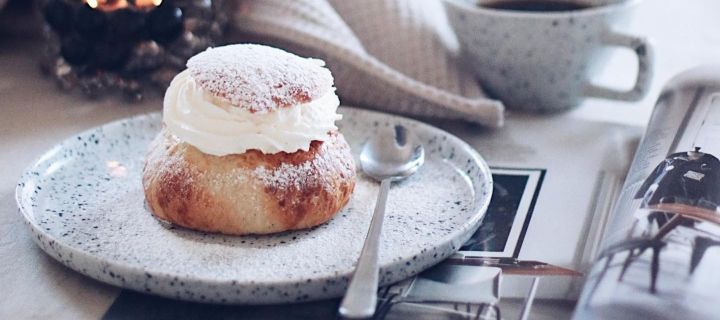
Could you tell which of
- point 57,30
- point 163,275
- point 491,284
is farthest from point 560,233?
point 57,30

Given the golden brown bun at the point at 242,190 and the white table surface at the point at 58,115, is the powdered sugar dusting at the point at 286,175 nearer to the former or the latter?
the golden brown bun at the point at 242,190

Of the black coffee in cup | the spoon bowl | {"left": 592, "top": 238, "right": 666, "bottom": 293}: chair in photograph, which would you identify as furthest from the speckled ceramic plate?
the black coffee in cup

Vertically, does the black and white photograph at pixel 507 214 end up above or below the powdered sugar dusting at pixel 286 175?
below

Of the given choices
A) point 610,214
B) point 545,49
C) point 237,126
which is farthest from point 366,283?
point 545,49

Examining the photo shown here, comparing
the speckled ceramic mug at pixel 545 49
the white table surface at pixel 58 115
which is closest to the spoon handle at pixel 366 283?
the white table surface at pixel 58 115

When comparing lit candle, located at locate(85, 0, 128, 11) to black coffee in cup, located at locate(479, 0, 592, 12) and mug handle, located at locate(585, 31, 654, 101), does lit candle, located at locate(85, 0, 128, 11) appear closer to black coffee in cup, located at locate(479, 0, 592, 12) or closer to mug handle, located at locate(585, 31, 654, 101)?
black coffee in cup, located at locate(479, 0, 592, 12)

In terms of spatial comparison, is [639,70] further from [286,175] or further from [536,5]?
[286,175]
